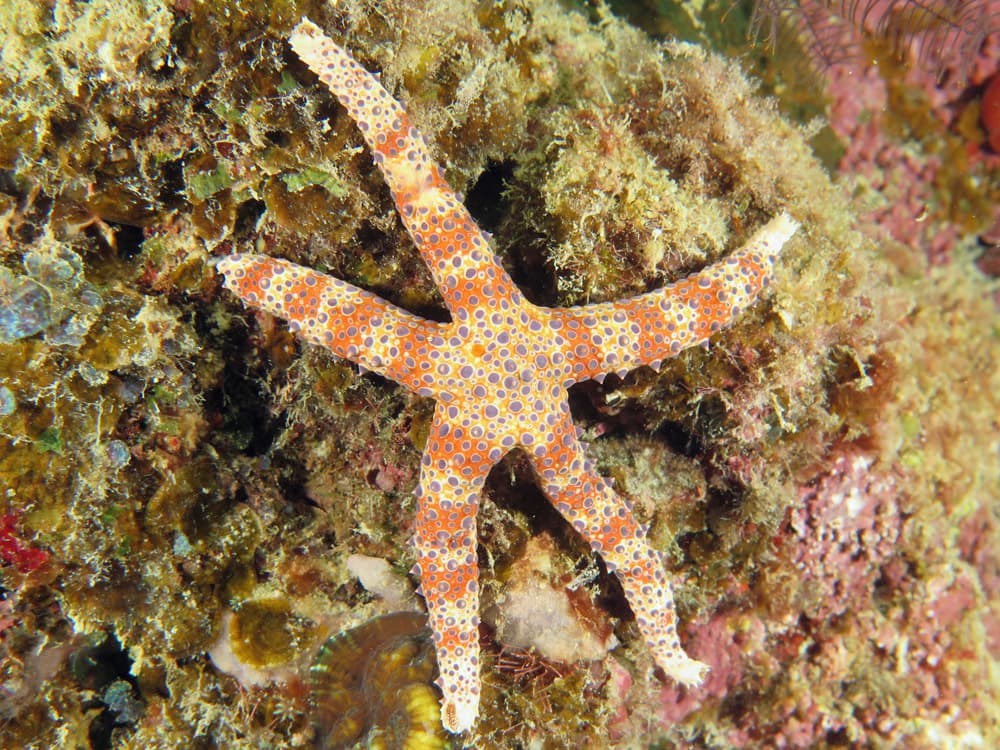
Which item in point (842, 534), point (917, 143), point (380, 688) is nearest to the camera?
point (380, 688)

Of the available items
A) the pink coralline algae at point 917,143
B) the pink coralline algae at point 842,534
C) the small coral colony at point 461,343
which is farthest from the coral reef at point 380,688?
the pink coralline algae at point 917,143

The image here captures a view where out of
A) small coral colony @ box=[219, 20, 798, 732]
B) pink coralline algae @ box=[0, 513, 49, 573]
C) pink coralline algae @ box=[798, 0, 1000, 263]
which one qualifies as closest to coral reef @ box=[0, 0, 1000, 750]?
pink coralline algae @ box=[0, 513, 49, 573]

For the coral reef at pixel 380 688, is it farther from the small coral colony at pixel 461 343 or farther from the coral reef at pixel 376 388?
the small coral colony at pixel 461 343

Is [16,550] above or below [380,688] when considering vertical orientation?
above

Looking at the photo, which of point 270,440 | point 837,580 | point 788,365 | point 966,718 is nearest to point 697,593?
point 837,580

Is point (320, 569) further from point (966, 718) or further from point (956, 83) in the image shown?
point (956, 83)

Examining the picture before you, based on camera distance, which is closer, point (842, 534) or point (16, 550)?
point (16, 550)

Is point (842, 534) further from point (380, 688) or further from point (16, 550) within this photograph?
point (16, 550)

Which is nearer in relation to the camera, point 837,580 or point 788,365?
point 788,365

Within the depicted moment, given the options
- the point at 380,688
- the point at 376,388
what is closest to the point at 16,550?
the point at 376,388
